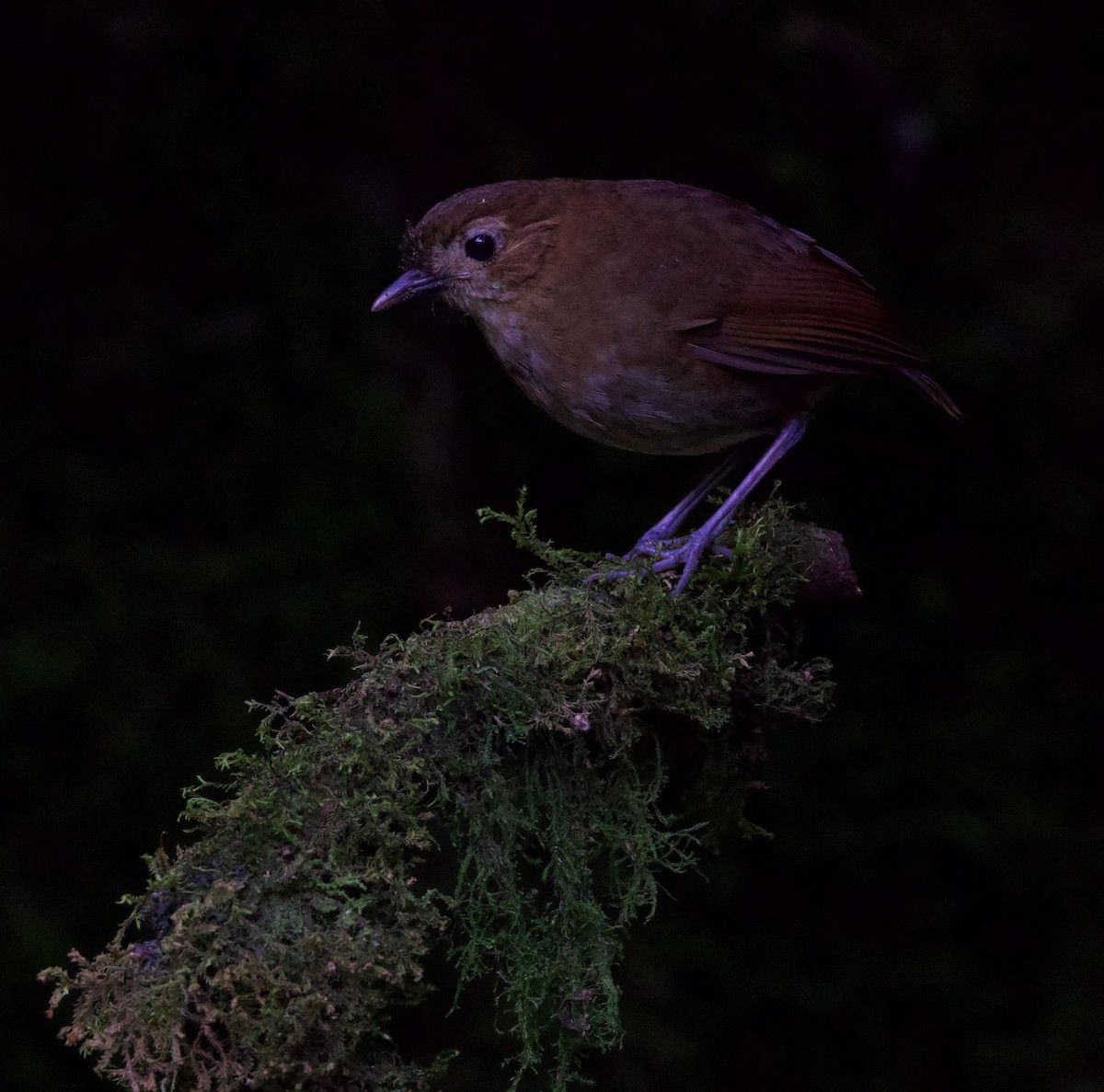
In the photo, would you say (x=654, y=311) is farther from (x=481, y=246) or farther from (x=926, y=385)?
(x=926, y=385)

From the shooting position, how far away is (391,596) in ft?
12.7

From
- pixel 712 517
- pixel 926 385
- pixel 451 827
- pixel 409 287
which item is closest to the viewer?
pixel 451 827

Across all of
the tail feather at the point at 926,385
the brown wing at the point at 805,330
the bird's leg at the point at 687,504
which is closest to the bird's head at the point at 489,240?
the brown wing at the point at 805,330

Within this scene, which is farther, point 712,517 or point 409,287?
point 409,287

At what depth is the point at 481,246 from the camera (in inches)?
105

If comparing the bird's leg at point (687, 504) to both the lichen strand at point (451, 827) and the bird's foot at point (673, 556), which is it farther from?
the lichen strand at point (451, 827)

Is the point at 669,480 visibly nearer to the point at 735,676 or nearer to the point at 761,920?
the point at 761,920

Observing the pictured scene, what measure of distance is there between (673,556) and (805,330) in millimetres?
556

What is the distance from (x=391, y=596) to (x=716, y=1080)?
1677 mm

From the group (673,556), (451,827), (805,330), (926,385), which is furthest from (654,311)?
(451,827)

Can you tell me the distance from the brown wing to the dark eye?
44cm

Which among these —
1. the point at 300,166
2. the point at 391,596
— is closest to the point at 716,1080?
the point at 391,596

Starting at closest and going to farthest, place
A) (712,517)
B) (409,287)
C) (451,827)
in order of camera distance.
A: (451,827) < (712,517) < (409,287)

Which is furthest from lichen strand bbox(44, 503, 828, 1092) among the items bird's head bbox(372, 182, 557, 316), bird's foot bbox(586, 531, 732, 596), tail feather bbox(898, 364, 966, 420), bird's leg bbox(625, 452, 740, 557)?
bird's head bbox(372, 182, 557, 316)
